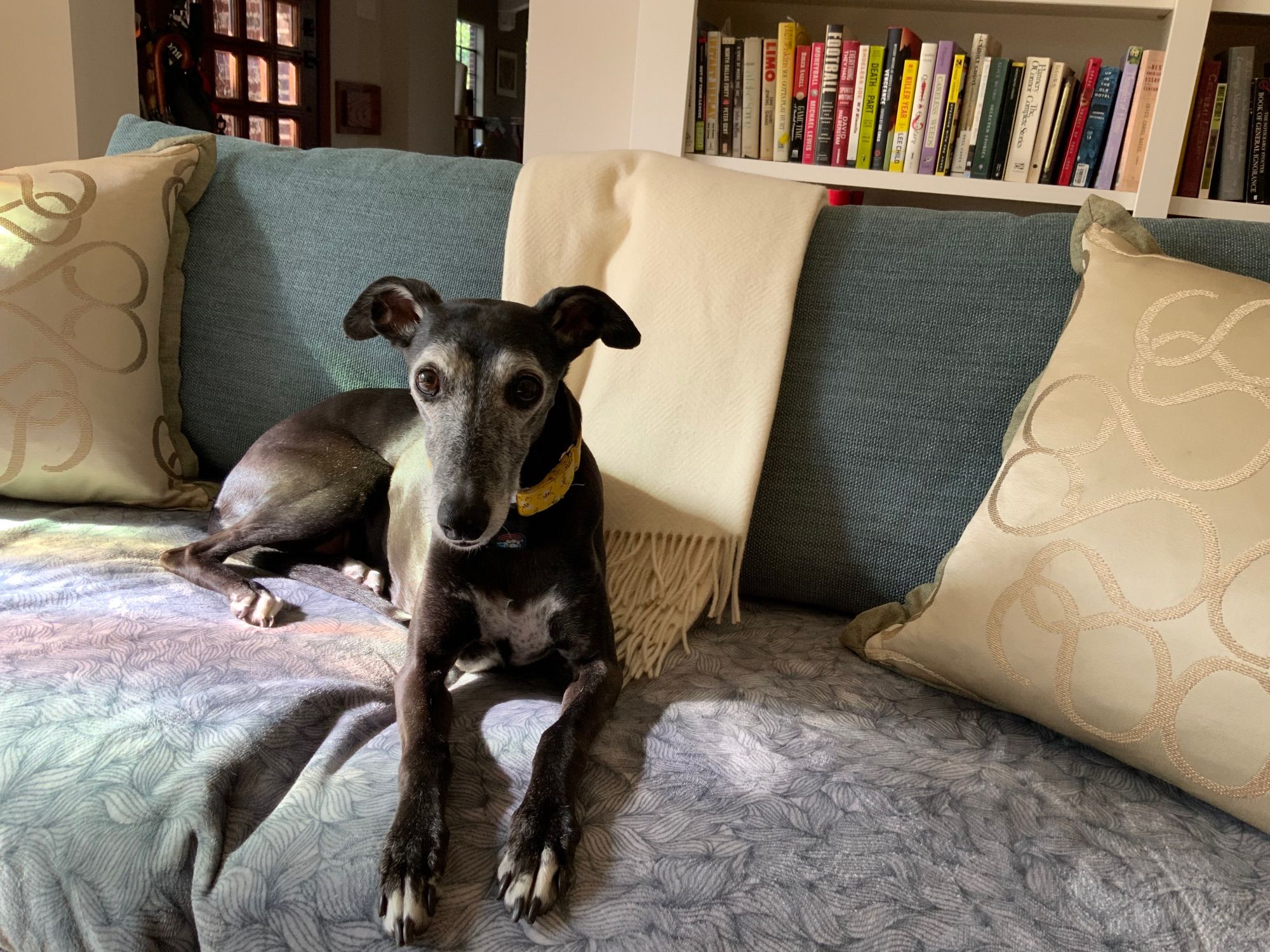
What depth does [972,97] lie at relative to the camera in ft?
8.23

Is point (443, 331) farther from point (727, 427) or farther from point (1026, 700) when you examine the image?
point (1026, 700)

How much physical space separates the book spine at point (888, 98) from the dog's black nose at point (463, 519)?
1916mm

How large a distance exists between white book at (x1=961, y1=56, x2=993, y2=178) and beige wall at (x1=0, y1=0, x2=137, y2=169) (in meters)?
2.66

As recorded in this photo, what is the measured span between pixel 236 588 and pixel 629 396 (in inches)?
25.2

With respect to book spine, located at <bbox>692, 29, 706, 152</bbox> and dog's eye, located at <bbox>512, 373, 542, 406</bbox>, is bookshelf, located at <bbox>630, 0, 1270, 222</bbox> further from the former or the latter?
dog's eye, located at <bbox>512, 373, 542, 406</bbox>

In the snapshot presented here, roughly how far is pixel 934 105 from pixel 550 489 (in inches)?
72.1

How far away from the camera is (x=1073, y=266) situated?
1.33 m

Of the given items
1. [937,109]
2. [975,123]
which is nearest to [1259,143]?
[975,123]

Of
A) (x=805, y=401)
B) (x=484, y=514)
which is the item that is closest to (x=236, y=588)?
(x=484, y=514)

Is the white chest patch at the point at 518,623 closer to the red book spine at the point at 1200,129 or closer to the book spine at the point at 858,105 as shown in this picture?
the book spine at the point at 858,105

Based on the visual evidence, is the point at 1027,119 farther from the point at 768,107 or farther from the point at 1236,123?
the point at 768,107

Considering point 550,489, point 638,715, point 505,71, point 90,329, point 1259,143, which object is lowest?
point 638,715

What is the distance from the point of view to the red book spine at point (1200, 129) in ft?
7.92

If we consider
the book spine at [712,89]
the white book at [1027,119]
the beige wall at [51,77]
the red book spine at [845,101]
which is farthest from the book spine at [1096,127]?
the beige wall at [51,77]
